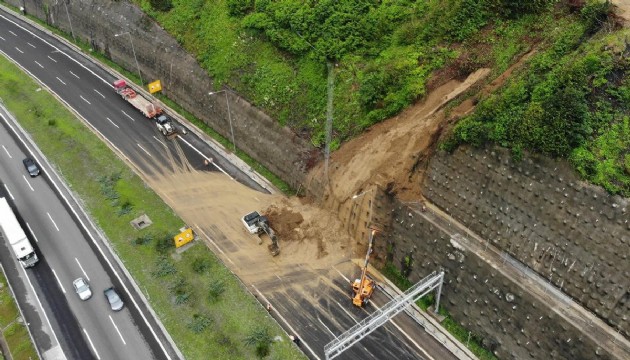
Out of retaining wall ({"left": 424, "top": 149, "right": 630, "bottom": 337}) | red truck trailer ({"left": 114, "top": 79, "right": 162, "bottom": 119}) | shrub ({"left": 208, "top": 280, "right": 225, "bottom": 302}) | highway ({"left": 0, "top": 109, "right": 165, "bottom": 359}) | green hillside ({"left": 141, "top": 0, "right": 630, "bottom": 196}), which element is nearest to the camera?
retaining wall ({"left": 424, "top": 149, "right": 630, "bottom": 337})

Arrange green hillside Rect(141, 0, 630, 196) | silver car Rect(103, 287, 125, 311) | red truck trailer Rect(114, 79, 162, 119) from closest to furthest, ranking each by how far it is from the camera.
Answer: green hillside Rect(141, 0, 630, 196) < silver car Rect(103, 287, 125, 311) < red truck trailer Rect(114, 79, 162, 119)

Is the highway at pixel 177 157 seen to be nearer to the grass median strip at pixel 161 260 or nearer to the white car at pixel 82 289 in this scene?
A: the white car at pixel 82 289

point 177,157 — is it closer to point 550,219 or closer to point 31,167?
point 31,167

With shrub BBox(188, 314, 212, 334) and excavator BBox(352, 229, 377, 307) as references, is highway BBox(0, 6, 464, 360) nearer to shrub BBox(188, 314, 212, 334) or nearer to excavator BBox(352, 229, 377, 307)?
excavator BBox(352, 229, 377, 307)

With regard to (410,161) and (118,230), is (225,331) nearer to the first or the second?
(118,230)

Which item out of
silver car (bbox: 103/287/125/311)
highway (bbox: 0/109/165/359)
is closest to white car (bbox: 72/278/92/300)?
highway (bbox: 0/109/165/359)

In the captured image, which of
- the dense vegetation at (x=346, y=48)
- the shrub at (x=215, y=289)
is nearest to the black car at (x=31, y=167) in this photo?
the dense vegetation at (x=346, y=48)

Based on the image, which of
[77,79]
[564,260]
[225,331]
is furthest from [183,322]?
[77,79]
